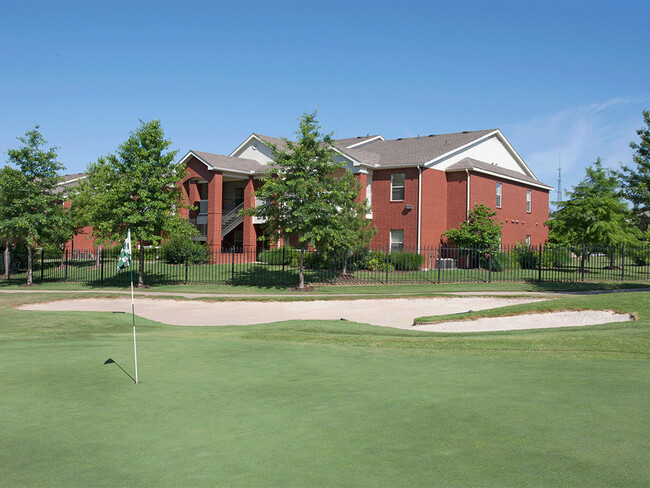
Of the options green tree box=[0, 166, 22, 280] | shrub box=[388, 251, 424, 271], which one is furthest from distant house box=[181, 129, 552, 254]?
green tree box=[0, 166, 22, 280]

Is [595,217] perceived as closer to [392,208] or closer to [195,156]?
[392,208]

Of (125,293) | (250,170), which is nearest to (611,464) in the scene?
(125,293)

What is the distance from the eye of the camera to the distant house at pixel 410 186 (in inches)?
1415

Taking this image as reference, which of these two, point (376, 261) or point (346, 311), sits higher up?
point (376, 261)

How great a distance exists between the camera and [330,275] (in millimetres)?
31125

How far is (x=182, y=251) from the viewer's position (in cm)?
3675

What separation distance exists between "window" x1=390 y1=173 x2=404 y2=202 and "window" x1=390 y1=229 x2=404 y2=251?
2051 mm

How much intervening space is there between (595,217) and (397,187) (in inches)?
460

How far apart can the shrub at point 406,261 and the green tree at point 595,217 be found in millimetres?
8626

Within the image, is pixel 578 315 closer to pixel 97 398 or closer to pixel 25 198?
pixel 97 398

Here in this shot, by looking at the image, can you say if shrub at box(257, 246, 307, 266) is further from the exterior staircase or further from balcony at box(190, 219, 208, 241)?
balcony at box(190, 219, 208, 241)

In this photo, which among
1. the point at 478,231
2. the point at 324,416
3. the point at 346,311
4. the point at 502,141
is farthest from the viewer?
the point at 502,141

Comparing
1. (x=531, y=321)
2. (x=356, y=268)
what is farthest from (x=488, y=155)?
(x=531, y=321)

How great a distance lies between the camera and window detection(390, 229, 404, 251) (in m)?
36.5
